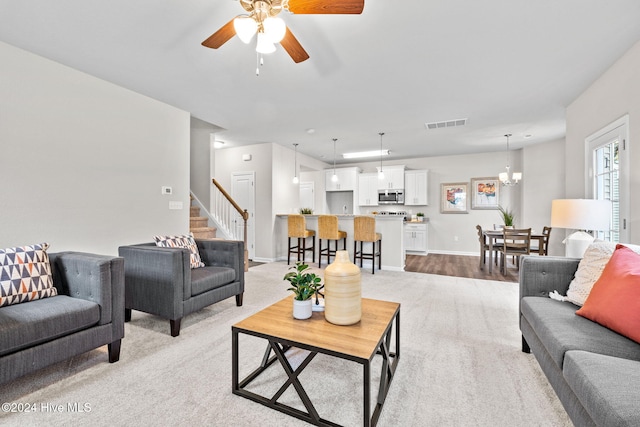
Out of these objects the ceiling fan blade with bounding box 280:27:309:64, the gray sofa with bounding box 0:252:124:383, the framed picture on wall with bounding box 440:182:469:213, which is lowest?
the gray sofa with bounding box 0:252:124:383

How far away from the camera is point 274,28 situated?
1661mm

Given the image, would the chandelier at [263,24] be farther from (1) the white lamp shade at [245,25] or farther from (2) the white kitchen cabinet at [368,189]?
(2) the white kitchen cabinet at [368,189]

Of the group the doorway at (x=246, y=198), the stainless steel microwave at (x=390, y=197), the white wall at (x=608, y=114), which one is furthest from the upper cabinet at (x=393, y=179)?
the white wall at (x=608, y=114)

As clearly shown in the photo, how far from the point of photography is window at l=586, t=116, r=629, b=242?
277 cm

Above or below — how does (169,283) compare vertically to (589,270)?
below

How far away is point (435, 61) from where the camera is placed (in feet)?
9.25

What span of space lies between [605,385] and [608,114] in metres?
3.28

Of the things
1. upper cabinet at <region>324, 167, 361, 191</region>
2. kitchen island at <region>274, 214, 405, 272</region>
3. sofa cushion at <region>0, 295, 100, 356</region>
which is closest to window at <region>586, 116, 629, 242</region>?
kitchen island at <region>274, 214, 405, 272</region>

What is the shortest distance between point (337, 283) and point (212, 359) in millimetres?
1196

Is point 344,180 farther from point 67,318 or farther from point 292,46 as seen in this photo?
point 67,318

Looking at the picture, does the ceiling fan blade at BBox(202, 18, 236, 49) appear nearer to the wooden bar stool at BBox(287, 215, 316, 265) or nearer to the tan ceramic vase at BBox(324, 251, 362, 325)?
the tan ceramic vase at BBox(324, 251, 362, 325)

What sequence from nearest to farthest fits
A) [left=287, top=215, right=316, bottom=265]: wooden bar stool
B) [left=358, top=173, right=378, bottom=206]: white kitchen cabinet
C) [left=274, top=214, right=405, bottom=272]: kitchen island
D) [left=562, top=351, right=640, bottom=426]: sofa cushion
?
[left=562, top=351, right=640, bottom=426]: sofa cushion < [left=274, top=214, right=405, bottom=272]: kitchen island < [left=287, top=215, right=316, bottom=265]: wooden bar stool < [left=358, top=173, right=378, bottom=206]: white kitchen cabinet

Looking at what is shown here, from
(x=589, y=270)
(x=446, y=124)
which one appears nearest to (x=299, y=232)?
(x=446, y=124)

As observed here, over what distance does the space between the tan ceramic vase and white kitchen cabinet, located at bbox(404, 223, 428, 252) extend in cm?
603
